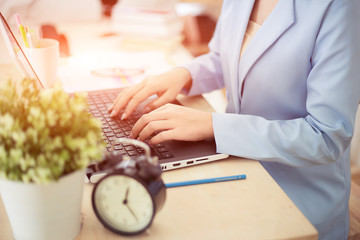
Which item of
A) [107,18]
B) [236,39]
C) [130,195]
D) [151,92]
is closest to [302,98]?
[236,39]

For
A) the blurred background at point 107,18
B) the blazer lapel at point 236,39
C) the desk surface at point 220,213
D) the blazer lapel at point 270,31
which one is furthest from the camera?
the blurred background at point 107,18

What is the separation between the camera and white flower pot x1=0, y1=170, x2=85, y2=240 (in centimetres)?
49

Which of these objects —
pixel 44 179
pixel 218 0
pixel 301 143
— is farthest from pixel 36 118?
pixel 218 0

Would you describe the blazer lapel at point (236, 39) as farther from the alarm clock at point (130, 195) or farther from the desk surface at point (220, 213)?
the alarm clock at point (130, 195)

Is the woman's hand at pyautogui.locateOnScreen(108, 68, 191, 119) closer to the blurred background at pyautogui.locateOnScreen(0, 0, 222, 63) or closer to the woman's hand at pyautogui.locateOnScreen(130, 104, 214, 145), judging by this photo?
the woman's hand at pyautogui.locateOnScreen(130, 104, 214, 145)

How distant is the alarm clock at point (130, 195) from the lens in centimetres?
54

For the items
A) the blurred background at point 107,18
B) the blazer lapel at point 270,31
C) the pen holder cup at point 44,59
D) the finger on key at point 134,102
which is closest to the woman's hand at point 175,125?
the finger on key at point 134,102

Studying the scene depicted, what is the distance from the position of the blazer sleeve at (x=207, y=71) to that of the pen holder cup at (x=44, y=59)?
0.39m

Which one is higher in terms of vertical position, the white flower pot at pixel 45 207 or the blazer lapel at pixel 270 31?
the blazer lapel at pixel 270 31

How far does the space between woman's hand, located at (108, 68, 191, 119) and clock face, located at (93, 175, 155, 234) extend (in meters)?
0.38

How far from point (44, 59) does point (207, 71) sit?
0.49m

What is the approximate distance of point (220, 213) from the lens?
630mm

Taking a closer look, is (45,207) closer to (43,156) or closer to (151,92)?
(43,156)

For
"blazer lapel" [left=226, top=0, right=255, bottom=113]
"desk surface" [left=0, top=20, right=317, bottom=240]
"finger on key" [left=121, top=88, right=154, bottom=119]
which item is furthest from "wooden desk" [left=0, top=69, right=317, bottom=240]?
"blazer lapel" [left=226, top=0, right=255, bottom=113]
